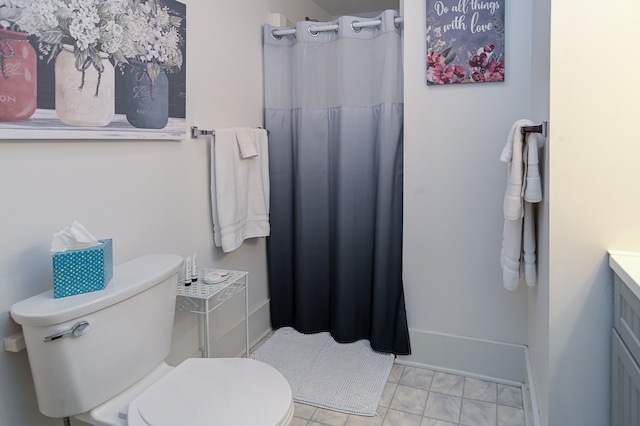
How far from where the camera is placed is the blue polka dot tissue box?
3.86ft

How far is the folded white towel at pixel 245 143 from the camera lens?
2.11 metres

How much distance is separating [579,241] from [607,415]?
0.56 meters

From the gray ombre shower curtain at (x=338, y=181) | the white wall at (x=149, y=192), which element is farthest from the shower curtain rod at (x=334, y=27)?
the white wall at (x=149, y=192)

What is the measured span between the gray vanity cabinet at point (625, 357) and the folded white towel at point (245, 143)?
161 cm

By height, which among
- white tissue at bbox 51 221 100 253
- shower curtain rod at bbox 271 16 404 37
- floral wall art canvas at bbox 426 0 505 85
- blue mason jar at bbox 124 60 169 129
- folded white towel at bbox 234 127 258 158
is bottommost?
white tissue at bbox 51 221 100 253

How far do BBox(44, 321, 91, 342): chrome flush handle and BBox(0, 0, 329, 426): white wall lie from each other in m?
0.21

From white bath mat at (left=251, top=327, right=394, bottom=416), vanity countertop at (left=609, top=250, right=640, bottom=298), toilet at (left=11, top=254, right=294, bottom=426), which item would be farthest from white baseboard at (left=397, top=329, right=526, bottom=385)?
toilet at (left=11, top=254, right=294, bottom=426)

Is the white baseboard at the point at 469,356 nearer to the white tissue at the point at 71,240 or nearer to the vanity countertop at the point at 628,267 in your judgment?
the vanity countertop at the point at 628,267

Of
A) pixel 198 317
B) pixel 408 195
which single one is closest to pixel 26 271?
pixel 198 317

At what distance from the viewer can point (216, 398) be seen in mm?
1219

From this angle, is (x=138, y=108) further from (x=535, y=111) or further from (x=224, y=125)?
(x=535, y=111)

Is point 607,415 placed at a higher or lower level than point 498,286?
lower

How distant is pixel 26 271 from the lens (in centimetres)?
124

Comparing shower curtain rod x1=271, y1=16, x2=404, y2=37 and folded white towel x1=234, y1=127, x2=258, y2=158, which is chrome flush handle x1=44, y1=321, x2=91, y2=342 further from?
shower curtain rod x1=271, y1=16, x2=404, y2=37
